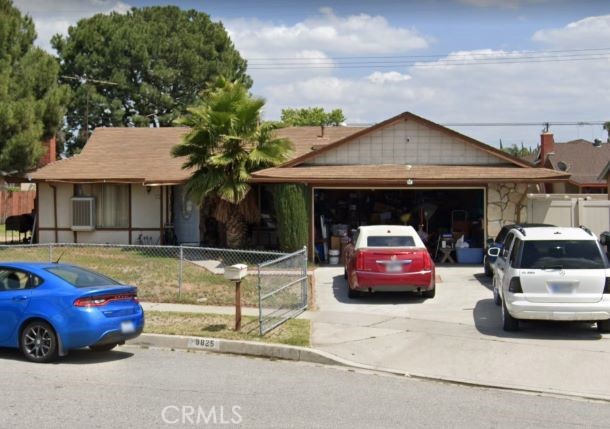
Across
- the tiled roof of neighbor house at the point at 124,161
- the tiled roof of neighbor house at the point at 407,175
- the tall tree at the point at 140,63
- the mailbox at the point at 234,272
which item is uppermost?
the tall tree at the point at 140,63

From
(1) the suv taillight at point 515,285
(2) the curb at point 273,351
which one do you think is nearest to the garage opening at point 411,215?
(1) the suv taillight at point 515,285

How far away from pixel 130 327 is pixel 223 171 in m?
11.3

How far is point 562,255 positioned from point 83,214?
17.3 metres

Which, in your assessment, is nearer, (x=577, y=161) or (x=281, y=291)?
(x=281, y=291)

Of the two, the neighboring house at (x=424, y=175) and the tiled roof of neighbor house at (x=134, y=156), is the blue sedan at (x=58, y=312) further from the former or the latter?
the tiled roof of neighbor house at (x=134, y=156)

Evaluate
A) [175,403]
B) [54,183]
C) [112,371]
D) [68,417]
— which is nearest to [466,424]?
[175,403]

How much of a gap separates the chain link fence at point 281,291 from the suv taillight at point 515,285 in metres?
3.76

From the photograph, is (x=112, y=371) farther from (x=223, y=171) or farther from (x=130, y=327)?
(x=223, y=171)

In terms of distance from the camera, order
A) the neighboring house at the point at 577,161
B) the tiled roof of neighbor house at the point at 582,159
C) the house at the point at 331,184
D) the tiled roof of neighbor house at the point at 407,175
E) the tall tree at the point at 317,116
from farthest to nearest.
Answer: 1. the tall tree at the point at 317,116
2. the tiled roof of neighbor house at the point at 582,159
3. the neighboring house at the point at 577,161
4. the house at the point at 331,184
5. the tiled roof of neighbor house at the point at 407,175

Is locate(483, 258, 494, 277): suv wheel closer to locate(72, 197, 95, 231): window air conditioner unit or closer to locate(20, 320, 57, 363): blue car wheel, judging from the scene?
locate(20, 320, 57, 363): blue car wheel

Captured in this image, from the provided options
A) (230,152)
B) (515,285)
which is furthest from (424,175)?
(515,285)

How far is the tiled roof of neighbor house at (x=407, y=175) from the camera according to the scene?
20328mm

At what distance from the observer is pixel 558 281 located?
11.7 m

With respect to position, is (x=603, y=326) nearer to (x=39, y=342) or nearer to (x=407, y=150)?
(x=39, y=342)
